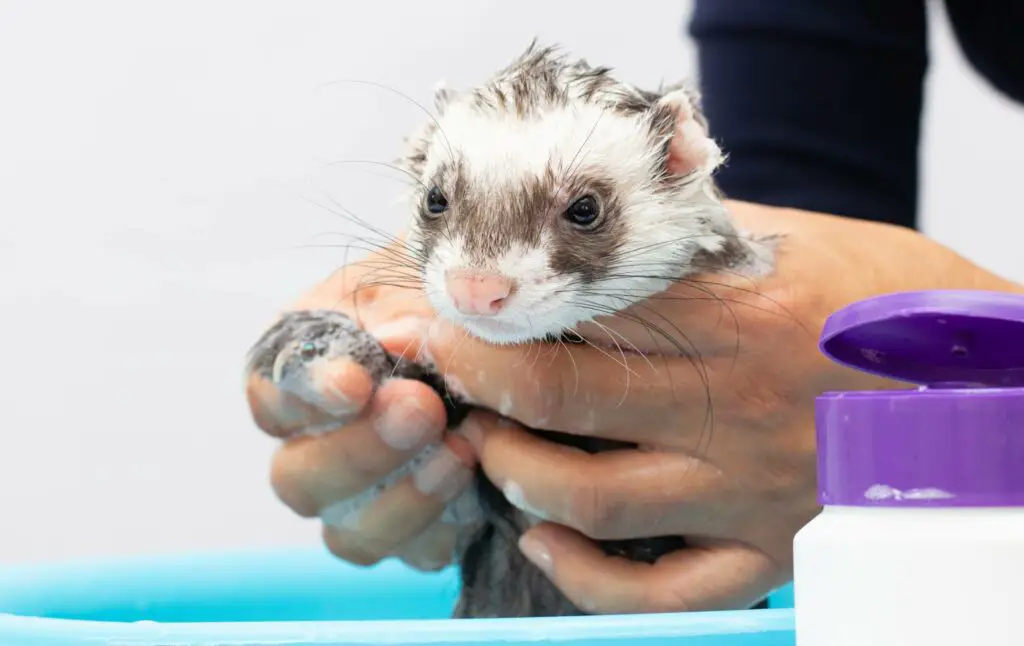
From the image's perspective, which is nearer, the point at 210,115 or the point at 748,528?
the point at 748,528

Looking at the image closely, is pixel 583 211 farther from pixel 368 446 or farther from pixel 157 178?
pixel 157 178

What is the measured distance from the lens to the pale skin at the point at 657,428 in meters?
0.80

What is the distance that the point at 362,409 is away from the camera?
2.70ft

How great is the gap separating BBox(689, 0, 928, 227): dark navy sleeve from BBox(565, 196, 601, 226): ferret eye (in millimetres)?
560

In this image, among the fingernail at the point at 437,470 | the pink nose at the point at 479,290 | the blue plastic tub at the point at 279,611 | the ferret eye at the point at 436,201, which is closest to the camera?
the blue plastic tub at the point at 279,611

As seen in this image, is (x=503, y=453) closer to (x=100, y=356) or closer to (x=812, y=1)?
(x=812, y=1)

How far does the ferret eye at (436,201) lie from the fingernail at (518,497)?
0.19 m

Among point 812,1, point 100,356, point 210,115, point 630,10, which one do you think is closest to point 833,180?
point 812,1

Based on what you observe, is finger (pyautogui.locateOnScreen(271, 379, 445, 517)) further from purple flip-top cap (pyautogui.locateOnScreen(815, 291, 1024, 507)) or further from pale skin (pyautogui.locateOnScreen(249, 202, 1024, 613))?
purple flip-top cap (pyautogui.locateOnScreen(815, 291, 1024, 507))

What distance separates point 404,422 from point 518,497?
9 cm

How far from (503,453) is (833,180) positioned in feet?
1.93

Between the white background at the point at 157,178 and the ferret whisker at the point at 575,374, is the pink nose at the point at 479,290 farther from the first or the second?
the white background at the point at 157,178

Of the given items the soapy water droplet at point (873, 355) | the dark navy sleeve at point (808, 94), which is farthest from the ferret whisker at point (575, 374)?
the dark navy sleeve at point (808, 94)

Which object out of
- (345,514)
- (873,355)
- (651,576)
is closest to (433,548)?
(345,514)
